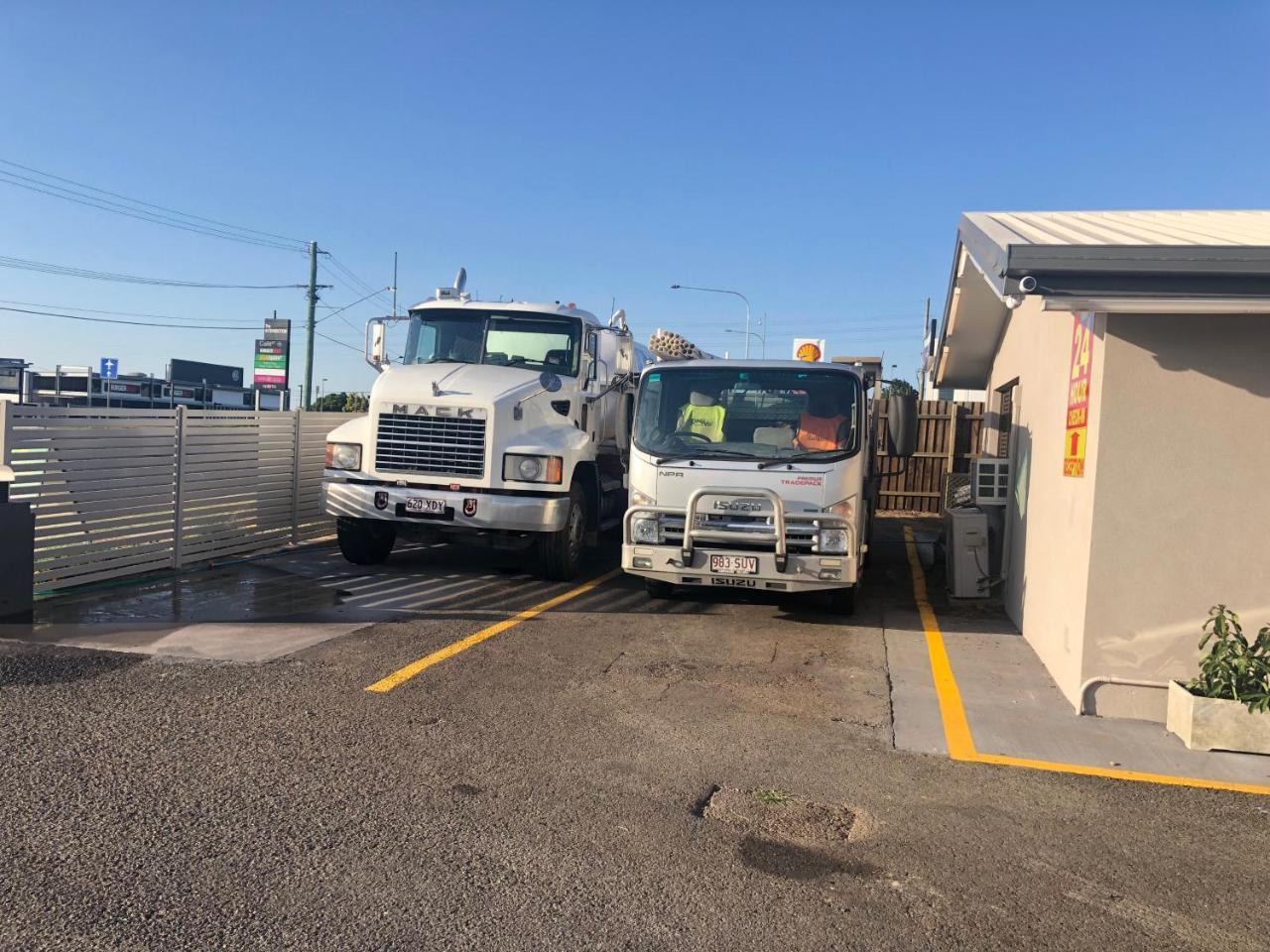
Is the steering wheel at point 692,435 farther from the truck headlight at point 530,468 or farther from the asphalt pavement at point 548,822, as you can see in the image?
the asphalt pavement at point 548,822

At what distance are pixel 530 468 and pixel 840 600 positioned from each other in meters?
3.24

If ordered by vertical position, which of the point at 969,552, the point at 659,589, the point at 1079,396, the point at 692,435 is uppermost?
the point at 1079,396

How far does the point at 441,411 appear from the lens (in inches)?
383

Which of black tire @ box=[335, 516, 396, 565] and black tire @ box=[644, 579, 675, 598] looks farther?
black tire @ box=[335, 516, 396, 565]

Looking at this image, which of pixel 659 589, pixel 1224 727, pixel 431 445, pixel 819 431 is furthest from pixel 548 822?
pixel 431 445

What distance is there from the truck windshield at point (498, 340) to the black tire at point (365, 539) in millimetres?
1902

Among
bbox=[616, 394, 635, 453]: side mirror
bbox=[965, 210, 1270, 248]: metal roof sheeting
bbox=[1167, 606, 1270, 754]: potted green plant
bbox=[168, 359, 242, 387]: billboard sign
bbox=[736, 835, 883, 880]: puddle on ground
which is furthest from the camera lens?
bbox=[168, 359, 242, 387]: billboard sign

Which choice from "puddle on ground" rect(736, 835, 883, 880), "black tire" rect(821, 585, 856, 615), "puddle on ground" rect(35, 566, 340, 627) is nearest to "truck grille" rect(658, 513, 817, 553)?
"black tire" rect(821, 585, 856, 615)

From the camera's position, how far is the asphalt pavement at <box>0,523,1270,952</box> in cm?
338

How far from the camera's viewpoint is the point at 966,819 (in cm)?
443

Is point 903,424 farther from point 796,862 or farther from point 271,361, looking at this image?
point 271,361

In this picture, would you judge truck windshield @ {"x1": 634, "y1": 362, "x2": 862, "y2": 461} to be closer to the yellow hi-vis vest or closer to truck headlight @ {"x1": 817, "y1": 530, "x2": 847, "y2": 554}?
the yellow hi-vis vest

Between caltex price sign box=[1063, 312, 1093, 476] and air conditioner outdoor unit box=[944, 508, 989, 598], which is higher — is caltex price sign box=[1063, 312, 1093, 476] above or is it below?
above

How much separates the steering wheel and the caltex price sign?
9.44 ft
